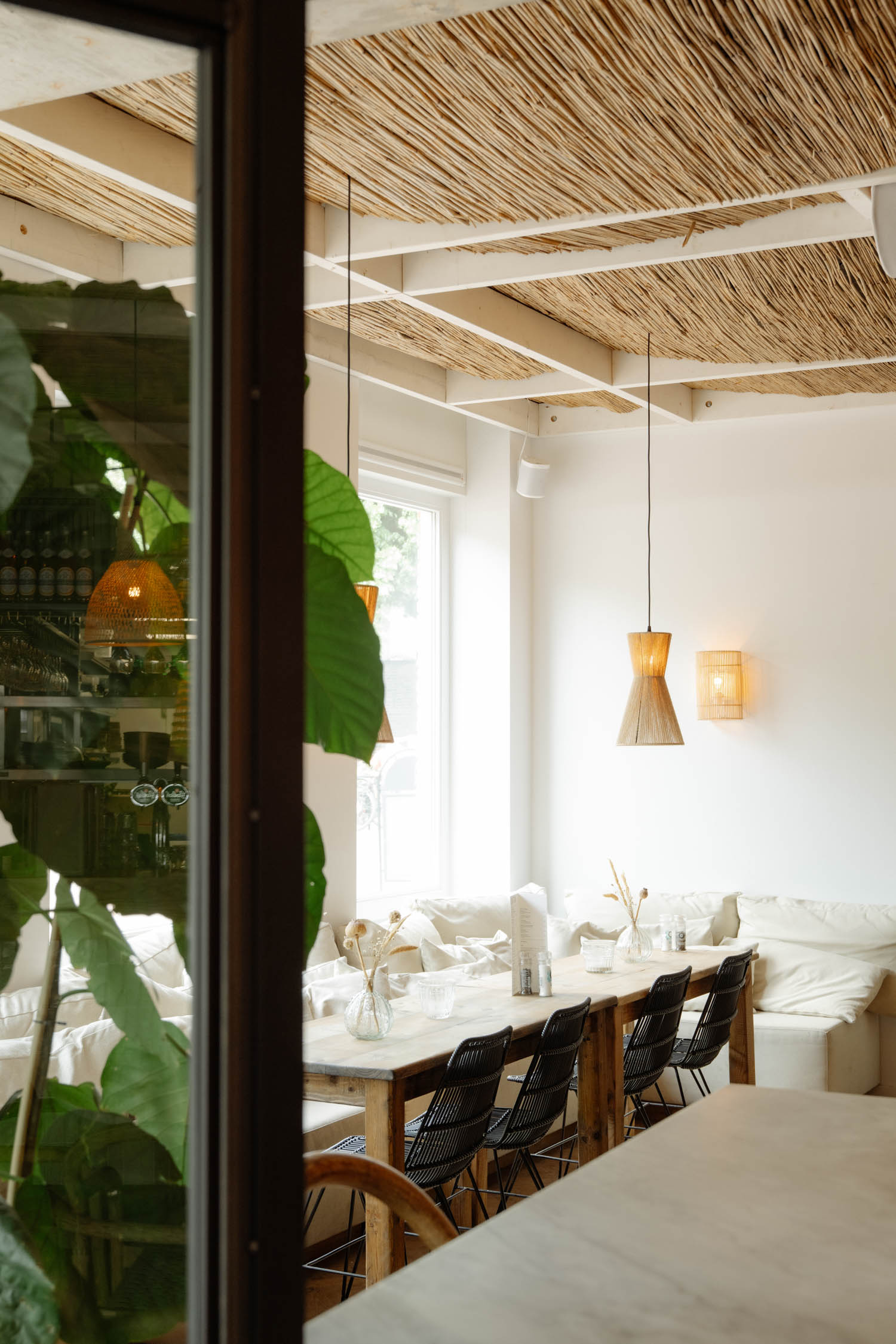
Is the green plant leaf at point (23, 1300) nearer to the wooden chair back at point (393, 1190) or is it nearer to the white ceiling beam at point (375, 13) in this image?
the wooden chair back at point (393, 1190)

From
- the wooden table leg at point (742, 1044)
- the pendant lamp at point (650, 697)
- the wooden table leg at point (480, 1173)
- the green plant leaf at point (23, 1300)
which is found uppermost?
the pendant lamp at point (650, 697)

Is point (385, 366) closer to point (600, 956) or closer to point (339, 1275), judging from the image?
point (600, 956)

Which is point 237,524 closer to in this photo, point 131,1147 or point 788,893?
point 131,1147

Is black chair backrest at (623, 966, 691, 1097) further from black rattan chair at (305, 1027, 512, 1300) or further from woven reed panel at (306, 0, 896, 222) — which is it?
woven reed panel at (306, 0, 896, 222)

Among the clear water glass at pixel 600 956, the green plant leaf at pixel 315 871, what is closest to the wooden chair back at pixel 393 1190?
the green plant leaf at pixel 315 871

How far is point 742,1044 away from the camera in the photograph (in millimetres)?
5535

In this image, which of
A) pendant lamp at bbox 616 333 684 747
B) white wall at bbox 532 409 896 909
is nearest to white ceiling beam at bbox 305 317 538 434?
white wall at bbox 532 409 896 909

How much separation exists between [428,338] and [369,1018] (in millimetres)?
2950

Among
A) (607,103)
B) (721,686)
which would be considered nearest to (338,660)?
(607,103)

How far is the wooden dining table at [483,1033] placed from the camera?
336 centimetres

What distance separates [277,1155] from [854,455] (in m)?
6.50

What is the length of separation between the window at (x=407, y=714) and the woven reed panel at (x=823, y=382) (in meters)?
1.85

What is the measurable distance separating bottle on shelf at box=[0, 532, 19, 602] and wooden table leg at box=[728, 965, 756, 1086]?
4984mm

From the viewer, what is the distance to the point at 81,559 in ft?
3.15
